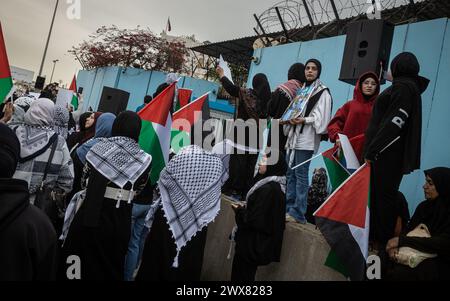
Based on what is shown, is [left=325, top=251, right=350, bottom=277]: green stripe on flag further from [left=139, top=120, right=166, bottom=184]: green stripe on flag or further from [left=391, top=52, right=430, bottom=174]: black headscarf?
[left=139, top=120, right=166, bottom=184]: green stripe on flag

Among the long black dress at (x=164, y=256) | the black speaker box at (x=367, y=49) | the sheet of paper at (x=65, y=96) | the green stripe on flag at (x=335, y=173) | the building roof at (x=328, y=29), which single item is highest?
the building roof at (x=328, y=29)

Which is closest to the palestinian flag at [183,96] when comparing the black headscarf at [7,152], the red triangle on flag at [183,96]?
the red triangle on flag at [183,96]

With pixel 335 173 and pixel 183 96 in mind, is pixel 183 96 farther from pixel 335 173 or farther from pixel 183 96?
pixel 335 173

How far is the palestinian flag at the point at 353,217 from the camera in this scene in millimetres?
3215

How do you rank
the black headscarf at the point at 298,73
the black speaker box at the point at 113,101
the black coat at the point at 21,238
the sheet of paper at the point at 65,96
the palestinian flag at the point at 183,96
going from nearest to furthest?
1. the black coat at the point at 21,238
2. the black headscarf at the point at 298,73
3. the palestinian flag at the point at 183,96
4. the sheet of paper at the point at 65,96
5. the black speaker box at the point at 113,101

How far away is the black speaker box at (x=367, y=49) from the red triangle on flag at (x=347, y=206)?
6.08ft

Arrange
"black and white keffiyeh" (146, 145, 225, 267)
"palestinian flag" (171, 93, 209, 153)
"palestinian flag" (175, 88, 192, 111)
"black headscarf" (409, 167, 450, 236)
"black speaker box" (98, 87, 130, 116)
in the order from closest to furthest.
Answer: "black headscarf" (409, 167, 450, 236), "black and white keffiyeh" (146, 145, 225, 267), "palestinian flag" (171, 93, 209, 153), "palestinian flag" (175, 88, 192, 111), "black speaker box" (98, 87, 130, 116)

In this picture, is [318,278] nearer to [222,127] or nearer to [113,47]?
[222,127]

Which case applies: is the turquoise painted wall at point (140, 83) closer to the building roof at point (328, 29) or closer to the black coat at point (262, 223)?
the building roof at point (328, 29)

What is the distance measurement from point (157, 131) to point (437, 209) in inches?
121

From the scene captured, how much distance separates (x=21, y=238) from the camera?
1.62 meters

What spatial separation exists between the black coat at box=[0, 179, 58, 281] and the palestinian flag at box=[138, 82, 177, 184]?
258 centimetres

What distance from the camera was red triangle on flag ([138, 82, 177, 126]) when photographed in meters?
4.63

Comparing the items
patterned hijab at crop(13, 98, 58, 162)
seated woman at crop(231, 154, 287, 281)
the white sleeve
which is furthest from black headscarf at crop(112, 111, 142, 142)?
the white sleeve
